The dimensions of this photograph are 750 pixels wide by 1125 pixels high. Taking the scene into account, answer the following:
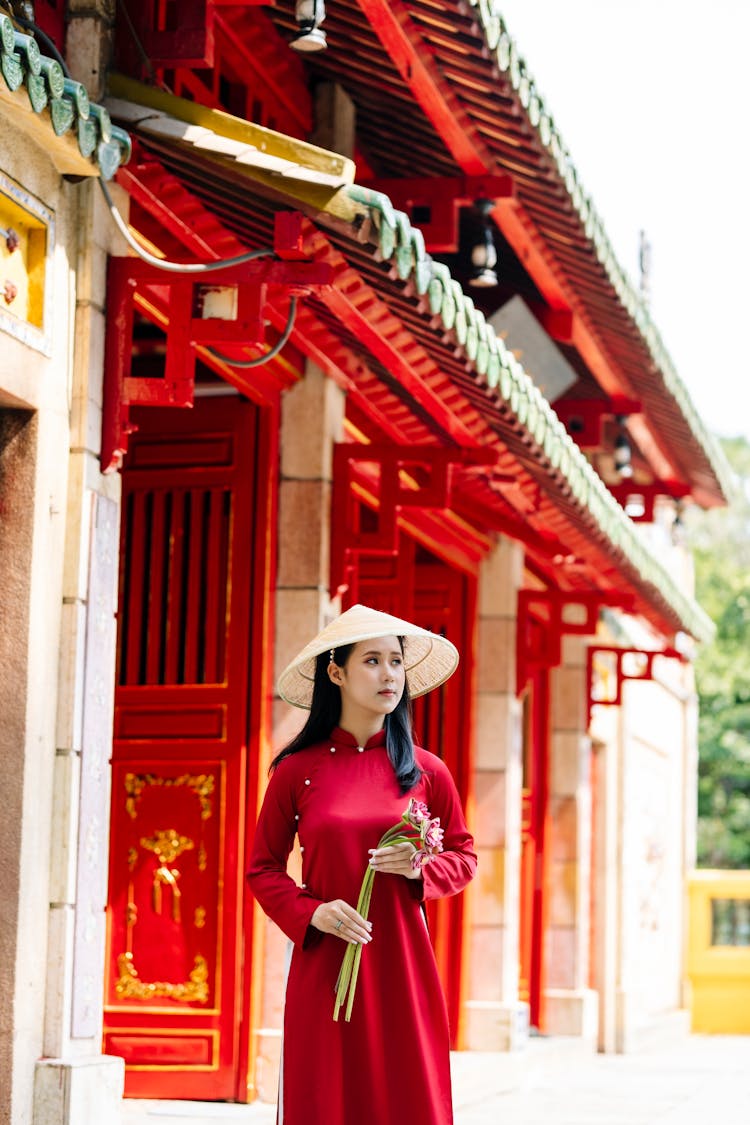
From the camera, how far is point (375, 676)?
15.7ft

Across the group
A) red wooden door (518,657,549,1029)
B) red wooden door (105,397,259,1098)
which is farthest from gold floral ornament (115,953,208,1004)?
red wooden door (518,657,549,1029)

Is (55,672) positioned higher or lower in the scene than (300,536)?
lower

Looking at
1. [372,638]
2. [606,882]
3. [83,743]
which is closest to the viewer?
[372,638]

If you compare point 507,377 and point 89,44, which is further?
point 507,377

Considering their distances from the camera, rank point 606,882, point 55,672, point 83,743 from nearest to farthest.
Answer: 1. point 55,672
2. point 83,743
3. point 606,882

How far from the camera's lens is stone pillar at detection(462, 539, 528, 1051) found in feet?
40.1

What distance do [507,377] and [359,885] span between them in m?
4.18

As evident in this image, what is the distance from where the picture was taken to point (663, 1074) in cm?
1310

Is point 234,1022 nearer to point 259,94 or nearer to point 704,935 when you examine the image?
point 259,94

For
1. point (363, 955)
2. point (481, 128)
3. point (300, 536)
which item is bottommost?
point (363, 955)

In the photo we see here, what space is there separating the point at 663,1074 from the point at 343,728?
8.99 meters

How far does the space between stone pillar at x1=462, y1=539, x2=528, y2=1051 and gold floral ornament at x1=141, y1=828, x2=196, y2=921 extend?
3.81 meters

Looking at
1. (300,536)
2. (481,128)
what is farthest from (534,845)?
→ (481,128)

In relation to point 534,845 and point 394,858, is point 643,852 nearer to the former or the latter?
point 534,845
